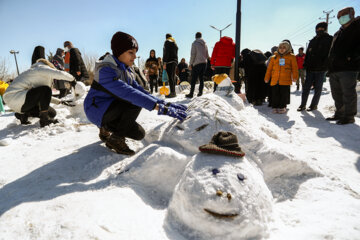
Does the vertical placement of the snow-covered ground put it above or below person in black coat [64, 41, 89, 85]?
below

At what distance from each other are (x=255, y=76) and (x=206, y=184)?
493cm

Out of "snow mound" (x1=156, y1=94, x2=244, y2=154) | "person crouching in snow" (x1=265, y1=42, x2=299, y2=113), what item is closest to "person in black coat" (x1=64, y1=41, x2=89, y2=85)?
"snow mound" (x1=156, y1=94, x2=244, y2=154)

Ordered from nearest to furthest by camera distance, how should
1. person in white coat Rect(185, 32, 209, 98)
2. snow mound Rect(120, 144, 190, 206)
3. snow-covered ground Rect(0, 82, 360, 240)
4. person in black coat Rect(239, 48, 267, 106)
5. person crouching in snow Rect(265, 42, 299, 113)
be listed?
1. snow-covered ground Rect(0, 82, 360, 240)
2. snow mound Rect(120, 144, 190, 206)
3. person crouching in snow Rect(265, 42, 299, 113)
4. person in black coat Rect(239, 48, 267, 106)
5. person in white coat Rect(185, 32, 209, 98)

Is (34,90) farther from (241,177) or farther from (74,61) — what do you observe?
(241,177)

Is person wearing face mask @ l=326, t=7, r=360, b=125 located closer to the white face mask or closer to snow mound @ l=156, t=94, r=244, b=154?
the white face mask

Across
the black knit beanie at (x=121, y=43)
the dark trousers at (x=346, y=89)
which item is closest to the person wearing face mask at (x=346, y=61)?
the dark trousers at (x=346, y=89)

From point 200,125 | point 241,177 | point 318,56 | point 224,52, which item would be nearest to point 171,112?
point 200,125

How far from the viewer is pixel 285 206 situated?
5.08 ft

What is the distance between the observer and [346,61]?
3586 mm

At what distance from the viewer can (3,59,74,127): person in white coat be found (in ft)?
11.0

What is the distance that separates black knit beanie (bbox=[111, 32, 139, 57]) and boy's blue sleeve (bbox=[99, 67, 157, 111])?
0.26 metres

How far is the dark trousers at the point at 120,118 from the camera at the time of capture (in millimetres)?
2225

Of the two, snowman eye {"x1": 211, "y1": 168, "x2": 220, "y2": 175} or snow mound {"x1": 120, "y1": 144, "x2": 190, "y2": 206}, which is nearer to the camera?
snowman eye {"x1": 211, "y1": 168, "x2": 220, "y2": 175}

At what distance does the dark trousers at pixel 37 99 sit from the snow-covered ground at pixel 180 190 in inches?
36.0
